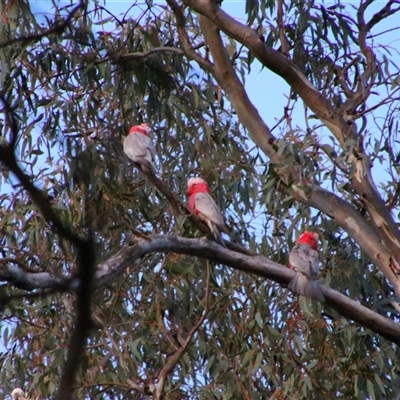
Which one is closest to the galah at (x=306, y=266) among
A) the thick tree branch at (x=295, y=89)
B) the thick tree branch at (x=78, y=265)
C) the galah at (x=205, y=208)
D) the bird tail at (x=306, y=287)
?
the bird tail at (x=306, y=287)

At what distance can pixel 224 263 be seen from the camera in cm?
369

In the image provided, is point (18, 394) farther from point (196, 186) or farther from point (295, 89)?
point (295, 89)

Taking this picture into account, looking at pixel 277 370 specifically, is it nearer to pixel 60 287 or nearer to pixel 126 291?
pixel 126 291

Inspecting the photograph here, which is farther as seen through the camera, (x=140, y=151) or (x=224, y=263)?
(x=140, y=151)

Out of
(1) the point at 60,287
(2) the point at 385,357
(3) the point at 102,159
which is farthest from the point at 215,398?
(1) the point at 60,287

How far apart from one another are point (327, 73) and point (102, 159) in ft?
4.61

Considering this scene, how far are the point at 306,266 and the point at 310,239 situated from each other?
0.50m

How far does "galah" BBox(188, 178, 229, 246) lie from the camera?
3.95 meters

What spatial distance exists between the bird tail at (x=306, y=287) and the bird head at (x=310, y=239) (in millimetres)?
648

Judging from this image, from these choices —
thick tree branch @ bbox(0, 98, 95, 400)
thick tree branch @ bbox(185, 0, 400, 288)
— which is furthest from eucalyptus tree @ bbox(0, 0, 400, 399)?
thick tree branch @ bbox(0, 98, 95, 400)

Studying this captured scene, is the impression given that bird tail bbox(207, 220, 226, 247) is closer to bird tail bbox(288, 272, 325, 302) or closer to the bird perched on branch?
bird tail bbox(288, 272, 325, 302)

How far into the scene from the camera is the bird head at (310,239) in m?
4.58

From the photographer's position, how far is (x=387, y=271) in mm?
4391

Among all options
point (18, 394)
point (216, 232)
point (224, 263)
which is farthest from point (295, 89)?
point (18, 394)
